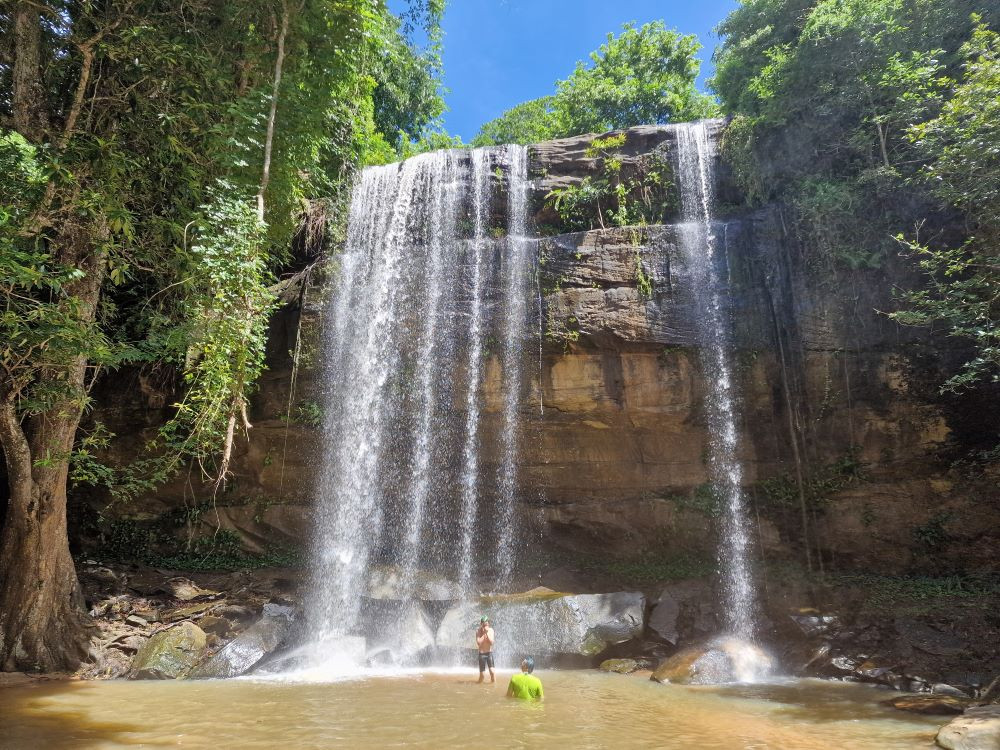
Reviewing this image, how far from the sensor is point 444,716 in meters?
6.73

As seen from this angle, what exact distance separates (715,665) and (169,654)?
815cm

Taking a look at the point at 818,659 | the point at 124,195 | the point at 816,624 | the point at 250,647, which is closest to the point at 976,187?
the point at 816,624

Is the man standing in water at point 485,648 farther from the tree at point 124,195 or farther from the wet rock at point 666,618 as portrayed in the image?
the tree at point 124,195

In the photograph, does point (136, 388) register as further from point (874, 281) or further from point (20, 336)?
point (874, 281)

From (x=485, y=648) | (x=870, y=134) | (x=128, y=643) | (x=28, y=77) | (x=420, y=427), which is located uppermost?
(x=870, y=134)

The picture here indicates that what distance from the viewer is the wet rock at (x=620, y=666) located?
998cm

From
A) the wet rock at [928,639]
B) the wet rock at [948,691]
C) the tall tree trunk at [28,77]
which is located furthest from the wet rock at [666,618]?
the tall tree trunk at [28,77]

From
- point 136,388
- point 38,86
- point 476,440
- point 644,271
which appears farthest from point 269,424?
point 644,271

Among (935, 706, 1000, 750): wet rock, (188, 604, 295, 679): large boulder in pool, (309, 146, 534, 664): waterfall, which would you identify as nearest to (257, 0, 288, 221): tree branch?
(309, 146, 534, 664): waterfall

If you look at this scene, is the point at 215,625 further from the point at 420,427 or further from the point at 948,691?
the point at 948,691

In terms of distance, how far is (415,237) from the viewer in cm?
1514

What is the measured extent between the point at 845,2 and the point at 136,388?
1737cm

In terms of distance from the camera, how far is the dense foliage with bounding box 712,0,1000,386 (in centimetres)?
1125

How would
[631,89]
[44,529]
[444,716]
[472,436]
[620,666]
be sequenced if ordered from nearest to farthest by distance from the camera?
[444,716] < [44,529] < [620,666] < [472,436] < [631,89]
